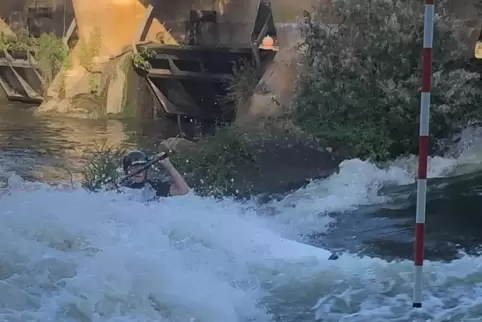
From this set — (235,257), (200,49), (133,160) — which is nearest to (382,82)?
(133,160)

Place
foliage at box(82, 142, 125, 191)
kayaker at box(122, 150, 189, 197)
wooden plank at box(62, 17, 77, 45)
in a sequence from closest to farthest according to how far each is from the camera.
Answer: kayaker at box(122, 150, 189, 197) → foliage at box(82, 142, 125, 191) → wooden plank at box(62, 17, 77, 45)

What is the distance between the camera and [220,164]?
27.7 feet

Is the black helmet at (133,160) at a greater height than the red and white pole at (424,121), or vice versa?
the red and white pole at (424,121)

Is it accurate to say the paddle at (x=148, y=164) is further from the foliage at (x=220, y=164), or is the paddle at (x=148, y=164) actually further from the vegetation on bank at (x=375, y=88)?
the vegetation on bank at (x=375, y=88)

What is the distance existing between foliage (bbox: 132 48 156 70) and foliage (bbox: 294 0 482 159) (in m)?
7.22

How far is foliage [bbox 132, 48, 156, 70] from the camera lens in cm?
1636

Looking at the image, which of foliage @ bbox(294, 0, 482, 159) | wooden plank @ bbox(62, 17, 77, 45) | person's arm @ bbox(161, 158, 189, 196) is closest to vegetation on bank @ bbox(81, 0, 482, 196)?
foliage @ bbox(294, 0, 482, 159)

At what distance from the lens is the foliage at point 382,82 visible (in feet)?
29.9

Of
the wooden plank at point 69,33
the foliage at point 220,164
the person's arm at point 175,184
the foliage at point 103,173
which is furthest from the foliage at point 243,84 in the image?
the wooden plank at point 69,33

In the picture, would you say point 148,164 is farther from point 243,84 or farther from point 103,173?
point 243,84

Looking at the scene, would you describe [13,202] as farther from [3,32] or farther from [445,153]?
[3,32]

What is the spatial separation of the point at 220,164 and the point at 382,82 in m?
2.18

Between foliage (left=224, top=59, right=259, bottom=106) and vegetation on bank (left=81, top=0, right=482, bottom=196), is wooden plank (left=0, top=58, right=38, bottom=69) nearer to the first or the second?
foliage (left=224, top=59, right=259, bottom=106)

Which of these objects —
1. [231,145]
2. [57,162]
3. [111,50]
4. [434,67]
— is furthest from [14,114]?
[434,67]
